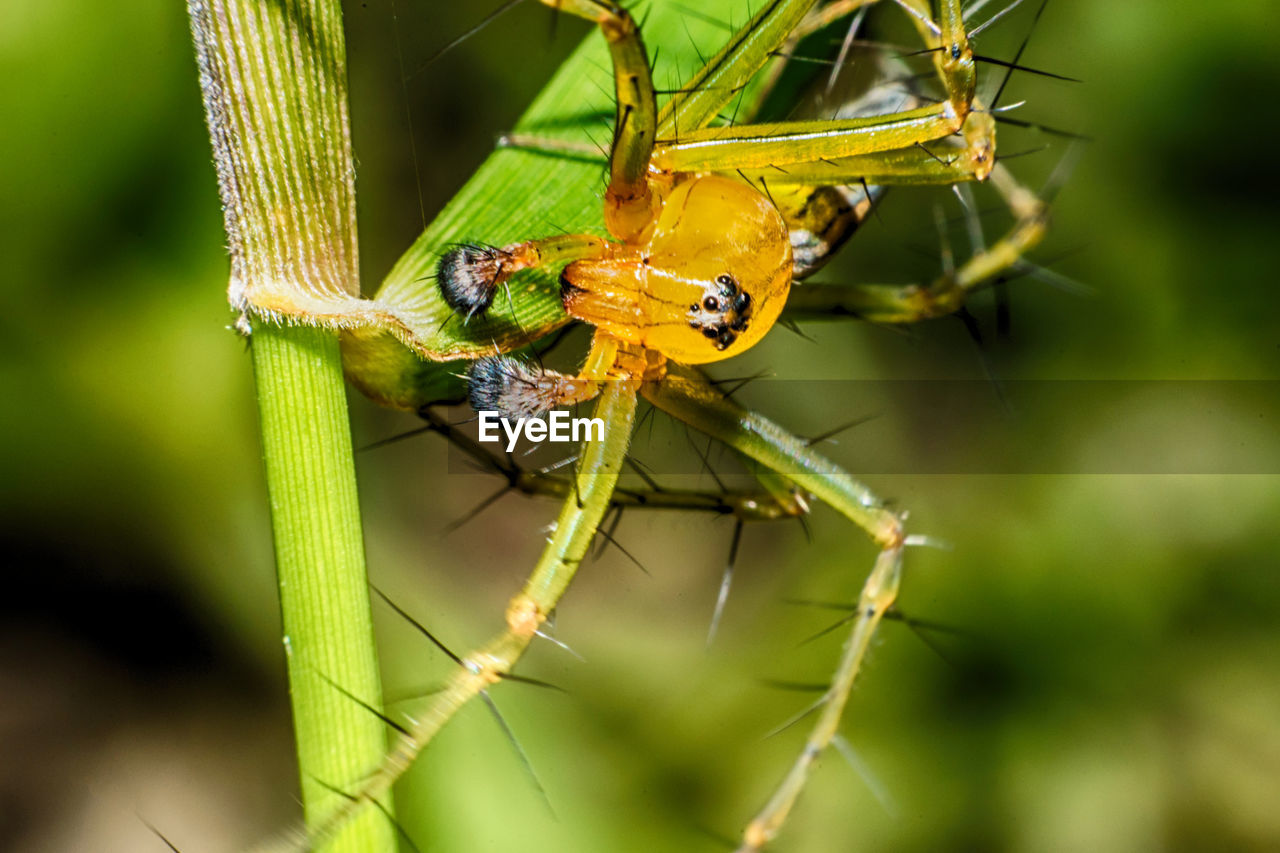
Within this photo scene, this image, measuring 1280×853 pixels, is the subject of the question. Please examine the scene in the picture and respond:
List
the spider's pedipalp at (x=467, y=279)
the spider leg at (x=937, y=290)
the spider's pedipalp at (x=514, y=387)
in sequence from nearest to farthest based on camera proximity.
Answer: the spider's pedipalp at (x=467, y=279), the spider's pedipalp at (x=514, y=387), the spider leg at (x=937, y=290)

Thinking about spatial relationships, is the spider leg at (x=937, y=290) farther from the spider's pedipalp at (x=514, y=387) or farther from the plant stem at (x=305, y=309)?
the plant stem at (x=305, y=309)

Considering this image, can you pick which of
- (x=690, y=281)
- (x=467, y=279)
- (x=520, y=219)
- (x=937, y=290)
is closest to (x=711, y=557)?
(x=937, y=290)

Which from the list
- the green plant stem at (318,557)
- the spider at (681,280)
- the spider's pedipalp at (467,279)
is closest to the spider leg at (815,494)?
the spider at (681,280)

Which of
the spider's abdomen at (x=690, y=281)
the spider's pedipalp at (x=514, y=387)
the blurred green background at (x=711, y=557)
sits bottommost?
the blurred green background at (x=711, y=557)

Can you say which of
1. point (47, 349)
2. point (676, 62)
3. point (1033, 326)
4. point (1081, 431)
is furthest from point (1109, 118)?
point (47, 349)

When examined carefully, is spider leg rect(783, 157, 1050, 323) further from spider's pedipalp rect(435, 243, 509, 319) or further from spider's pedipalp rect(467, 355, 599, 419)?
spider's pedipalp rect(435, 243, 509, 319)

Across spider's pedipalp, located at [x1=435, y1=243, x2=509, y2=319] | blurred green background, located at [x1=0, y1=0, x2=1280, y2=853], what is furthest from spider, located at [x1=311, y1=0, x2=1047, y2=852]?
blurred green background, located at [x1=0, y1=0, x2=1280, y2=853]

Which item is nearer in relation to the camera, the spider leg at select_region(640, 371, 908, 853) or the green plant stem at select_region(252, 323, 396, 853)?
the green plant stem at select_region(252, 323, 396, 853)
